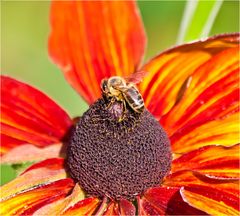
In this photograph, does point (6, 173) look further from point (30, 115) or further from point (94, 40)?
point (94, 40)

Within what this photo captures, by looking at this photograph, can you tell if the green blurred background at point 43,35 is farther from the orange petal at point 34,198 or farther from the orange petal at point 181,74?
the orange petal at point 34,198

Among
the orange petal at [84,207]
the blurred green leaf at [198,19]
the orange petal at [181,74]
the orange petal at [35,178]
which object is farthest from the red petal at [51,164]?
the blurred green leaf at [198,19]

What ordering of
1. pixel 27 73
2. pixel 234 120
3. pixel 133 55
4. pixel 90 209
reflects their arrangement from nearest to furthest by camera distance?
pixel 90 209 → pixel 234 120 → pixel 133 55 → pixel 27 73

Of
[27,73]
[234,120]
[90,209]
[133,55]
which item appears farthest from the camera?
[27,73]

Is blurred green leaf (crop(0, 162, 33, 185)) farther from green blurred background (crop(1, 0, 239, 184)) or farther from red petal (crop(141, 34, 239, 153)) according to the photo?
green blurred background (crop(1, 0, 239, 184))

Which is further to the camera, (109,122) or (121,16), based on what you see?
(121,16)

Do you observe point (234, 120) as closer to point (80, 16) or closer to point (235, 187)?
point (235, 187)

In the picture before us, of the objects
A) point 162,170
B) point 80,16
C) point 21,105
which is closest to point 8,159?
point 21,105

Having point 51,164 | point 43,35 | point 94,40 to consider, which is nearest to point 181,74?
point 94,40
